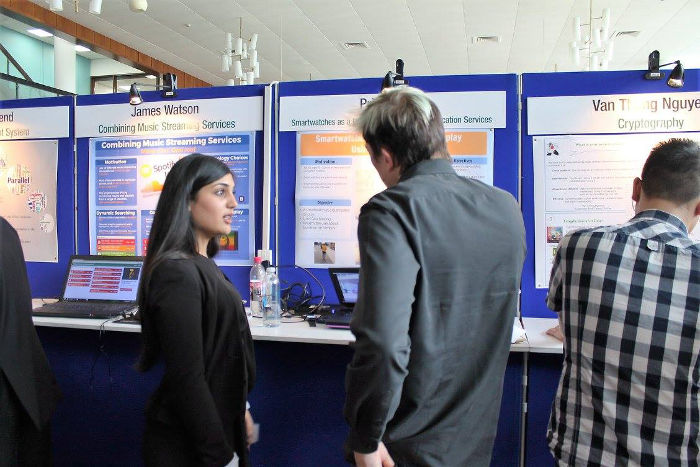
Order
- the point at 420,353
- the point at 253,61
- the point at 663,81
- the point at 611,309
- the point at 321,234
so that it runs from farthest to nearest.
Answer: the point at 253,61, the point at 321,234, the point at 663,81, the point at 611,309, the point at 420,353

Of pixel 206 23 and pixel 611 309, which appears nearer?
pixel 611 309

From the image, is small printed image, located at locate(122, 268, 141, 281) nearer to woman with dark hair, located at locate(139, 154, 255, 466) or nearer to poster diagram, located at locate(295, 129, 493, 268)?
→ poster diagram, located at locate(295, 129, 493, 268)

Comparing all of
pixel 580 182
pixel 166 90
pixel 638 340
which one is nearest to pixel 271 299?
pixel 166 90

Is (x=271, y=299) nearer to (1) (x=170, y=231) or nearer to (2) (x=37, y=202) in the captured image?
(1) (x=170, y=231)

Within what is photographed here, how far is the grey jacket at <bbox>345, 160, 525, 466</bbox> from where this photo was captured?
102 cm

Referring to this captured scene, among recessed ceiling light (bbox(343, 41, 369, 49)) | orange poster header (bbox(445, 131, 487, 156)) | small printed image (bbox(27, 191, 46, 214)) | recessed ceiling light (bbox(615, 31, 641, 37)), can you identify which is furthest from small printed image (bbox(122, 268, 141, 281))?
recessed ceiling light (bbox(615, 31, 641, 37))

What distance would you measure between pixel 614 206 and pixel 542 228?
329 mm

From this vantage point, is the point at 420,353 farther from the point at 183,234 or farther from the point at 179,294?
the point at 183,234

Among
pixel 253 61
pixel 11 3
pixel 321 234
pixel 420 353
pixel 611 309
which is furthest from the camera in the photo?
pixel 253 61

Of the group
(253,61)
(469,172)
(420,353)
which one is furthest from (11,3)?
(420,353)

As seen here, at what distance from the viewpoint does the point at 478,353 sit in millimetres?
1166

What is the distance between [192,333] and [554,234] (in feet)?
5.95

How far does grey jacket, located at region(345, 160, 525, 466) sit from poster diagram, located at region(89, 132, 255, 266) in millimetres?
1761

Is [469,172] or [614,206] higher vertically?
[469,172]
